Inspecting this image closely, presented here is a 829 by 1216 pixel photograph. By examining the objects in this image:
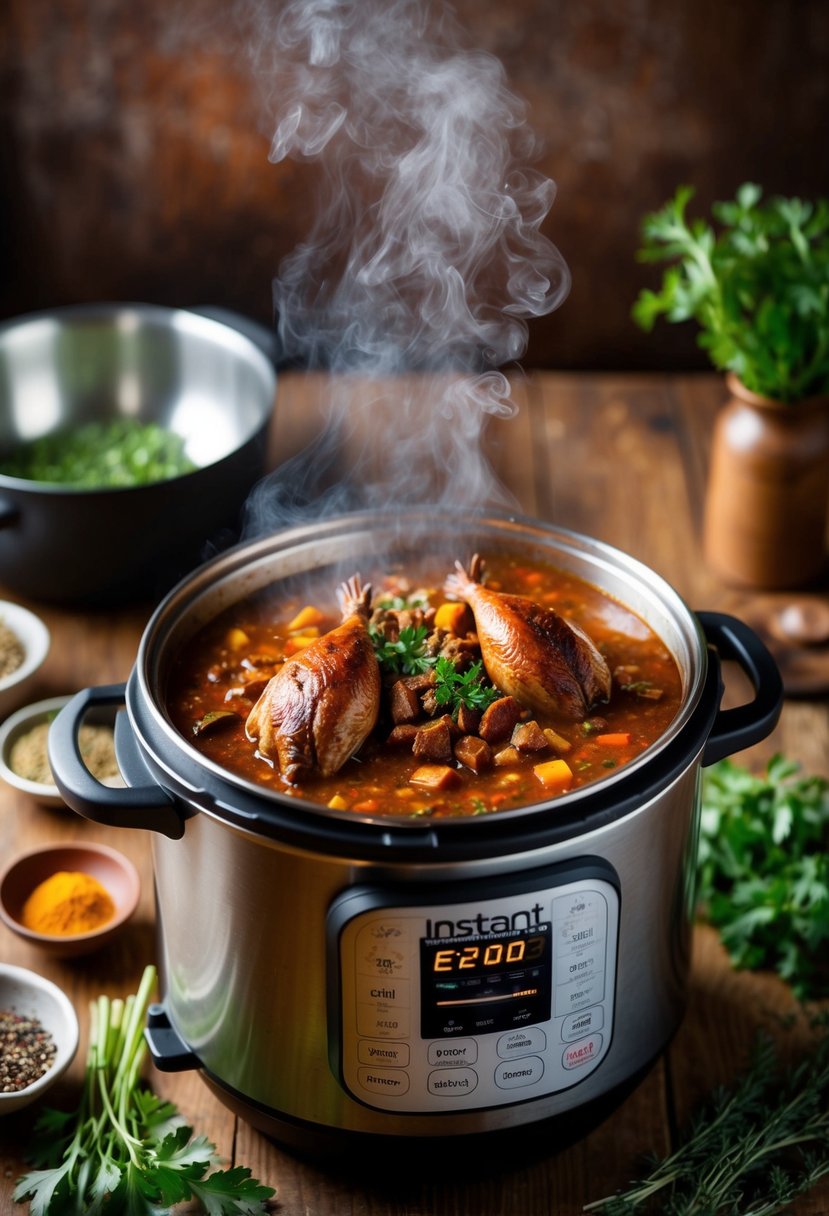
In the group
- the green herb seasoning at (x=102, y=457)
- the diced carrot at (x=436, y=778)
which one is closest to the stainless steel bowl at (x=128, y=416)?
the green herb seasoning at (x=102, y=457)

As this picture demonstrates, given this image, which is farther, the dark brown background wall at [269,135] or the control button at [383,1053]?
the dark brown background wall at [269,135]

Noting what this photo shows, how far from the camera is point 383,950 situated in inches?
65.4

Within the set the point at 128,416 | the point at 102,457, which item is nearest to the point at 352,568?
the point at 102,457

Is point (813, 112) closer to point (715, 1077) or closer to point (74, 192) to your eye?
point (74, 192)

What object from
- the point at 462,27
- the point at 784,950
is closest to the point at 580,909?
the point at 784,950

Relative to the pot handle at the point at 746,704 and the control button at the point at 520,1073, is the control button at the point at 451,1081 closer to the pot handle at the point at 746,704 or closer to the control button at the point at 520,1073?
the control button at the point at 520,1073

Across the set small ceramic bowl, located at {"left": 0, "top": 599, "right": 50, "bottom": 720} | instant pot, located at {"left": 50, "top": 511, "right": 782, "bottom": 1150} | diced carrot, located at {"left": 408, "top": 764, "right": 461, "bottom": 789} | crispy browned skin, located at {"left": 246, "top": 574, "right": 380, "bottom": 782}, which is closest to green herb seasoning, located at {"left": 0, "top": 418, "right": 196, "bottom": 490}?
small ceramic bowl, located at {"left": 0, "top": 599, "right": 50, "bottom": 720}

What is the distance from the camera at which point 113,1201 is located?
1863mm

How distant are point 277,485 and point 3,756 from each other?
1.13 meters

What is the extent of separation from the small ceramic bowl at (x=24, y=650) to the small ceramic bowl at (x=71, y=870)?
44 cm

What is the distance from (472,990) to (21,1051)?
818 millimetres

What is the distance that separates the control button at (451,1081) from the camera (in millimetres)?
1748

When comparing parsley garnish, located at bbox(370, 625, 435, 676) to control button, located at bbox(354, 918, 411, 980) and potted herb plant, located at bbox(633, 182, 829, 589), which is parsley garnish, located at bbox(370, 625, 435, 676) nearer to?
control button, located at bbox(354, 918, 411, 980)

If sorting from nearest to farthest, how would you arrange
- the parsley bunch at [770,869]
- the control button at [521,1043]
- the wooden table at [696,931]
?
the control button at [521,1043] → the wooden table at [696,931] → the parsley bunch at [770,869]
